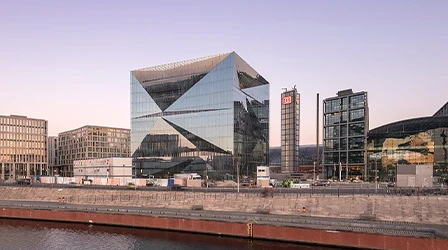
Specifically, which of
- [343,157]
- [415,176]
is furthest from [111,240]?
[343,157]

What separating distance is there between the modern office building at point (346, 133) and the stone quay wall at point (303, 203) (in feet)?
316

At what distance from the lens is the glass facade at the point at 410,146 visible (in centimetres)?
13138

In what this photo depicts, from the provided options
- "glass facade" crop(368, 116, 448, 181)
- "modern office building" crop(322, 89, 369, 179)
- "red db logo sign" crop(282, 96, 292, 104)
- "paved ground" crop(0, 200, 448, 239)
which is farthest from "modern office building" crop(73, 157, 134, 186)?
"red db logo sign" crop(282, 96, 292, 104)

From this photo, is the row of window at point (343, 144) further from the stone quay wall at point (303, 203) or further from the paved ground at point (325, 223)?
the paved ground at point (325, 223)

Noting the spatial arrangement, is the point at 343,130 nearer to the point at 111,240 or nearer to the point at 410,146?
the point at 410,146

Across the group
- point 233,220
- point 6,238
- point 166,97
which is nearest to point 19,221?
point 6,238

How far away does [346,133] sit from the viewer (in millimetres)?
157500

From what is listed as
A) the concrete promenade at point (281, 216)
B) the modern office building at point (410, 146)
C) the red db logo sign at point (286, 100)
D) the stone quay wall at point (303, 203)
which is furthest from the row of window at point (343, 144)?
the concrete promenade at point (281, 216)

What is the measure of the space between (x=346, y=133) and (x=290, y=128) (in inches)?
1251

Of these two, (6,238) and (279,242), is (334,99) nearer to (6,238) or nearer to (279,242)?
(279,242)

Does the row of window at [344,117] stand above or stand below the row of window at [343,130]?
above

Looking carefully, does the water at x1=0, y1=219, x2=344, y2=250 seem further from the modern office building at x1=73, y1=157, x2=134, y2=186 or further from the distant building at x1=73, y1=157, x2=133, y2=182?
the distant building at x1=73, y1=157, x2=133, y2=182

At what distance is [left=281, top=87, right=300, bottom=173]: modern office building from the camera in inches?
7165

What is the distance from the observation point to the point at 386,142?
147125 millimetres
